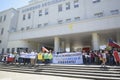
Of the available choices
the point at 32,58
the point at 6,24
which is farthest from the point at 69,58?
the point at 6,24

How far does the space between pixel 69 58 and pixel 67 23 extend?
21.6ft

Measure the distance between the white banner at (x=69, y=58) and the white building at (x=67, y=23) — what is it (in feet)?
15.8

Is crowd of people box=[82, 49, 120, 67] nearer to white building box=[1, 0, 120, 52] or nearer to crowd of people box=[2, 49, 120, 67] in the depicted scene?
crowd of people box=[2, 49, 120, 67]

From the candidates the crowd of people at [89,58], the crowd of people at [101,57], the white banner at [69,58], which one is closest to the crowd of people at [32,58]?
the crowd of people at [89,58]

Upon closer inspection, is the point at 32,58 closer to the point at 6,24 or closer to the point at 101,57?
the point at 101,57

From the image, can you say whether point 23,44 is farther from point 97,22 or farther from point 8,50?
point 97,22

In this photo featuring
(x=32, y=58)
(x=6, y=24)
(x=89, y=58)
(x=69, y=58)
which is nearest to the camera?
(x=89, y=58)

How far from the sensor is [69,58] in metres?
16.0

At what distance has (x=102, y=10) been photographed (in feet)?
70.1

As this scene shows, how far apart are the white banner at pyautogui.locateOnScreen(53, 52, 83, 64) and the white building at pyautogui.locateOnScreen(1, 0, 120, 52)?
190 inches

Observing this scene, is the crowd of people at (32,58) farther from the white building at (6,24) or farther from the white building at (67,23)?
the white building at (6,24)

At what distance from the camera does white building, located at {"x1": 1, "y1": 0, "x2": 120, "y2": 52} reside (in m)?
18.8

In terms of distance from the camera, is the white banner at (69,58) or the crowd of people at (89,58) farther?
the white banner at (69,58)

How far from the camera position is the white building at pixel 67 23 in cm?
1883
